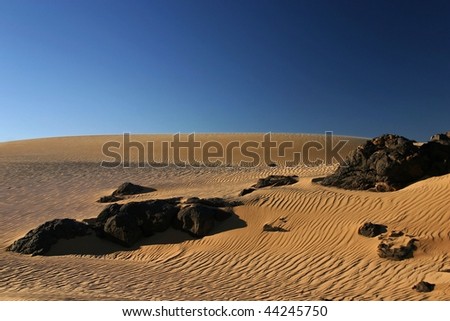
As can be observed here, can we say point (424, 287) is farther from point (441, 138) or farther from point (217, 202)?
point (441, 138)

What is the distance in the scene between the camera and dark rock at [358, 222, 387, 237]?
11498 mm

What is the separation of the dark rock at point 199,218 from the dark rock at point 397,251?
5.21 metres

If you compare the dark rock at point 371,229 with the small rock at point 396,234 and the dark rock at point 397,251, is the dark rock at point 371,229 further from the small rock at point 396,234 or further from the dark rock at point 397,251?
the dark rock at point 397,251

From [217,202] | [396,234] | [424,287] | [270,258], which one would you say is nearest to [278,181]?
[217,202]

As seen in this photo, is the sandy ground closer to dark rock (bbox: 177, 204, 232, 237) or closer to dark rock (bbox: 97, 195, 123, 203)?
dark rock (bbox: 177, 204, 232, 237)

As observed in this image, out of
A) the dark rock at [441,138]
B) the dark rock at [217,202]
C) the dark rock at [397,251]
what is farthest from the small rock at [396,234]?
the dark rock at [441,138]

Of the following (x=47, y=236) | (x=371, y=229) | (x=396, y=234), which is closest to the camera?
(x=396, y=234)

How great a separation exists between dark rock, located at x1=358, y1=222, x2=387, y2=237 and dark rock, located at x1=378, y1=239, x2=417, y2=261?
0.78 meters

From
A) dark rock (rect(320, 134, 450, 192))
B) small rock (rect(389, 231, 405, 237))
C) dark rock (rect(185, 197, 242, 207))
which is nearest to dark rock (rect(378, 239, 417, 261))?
small rock (rect(389, 231, 405, 237))

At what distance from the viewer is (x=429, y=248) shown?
10359 mm

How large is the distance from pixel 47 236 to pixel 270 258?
702 cm

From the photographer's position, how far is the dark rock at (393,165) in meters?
14.0

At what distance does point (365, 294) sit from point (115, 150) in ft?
136

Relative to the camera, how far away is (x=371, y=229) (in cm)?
1155
